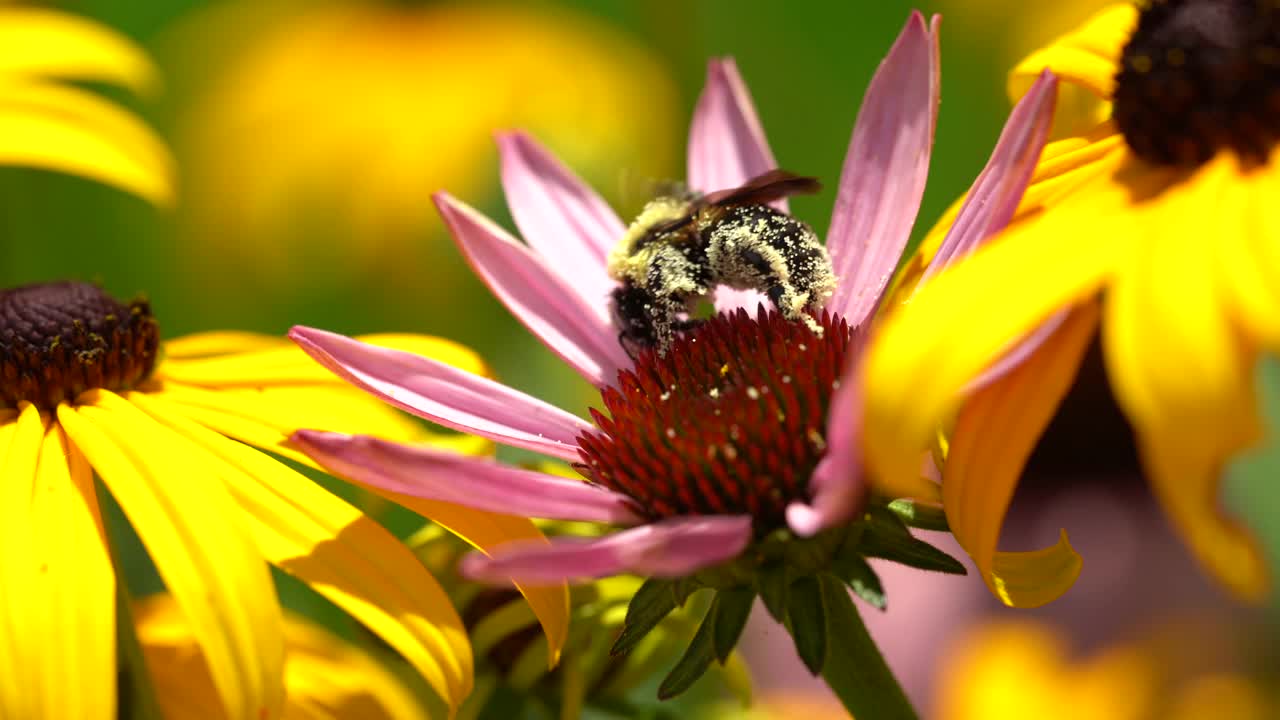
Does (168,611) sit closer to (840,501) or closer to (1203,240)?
(840,501)

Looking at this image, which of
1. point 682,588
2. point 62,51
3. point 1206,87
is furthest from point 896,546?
point 62,51

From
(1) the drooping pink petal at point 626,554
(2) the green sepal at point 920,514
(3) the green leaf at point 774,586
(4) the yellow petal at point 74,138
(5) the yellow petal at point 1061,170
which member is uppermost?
(4) the yellow petal at point 74,138

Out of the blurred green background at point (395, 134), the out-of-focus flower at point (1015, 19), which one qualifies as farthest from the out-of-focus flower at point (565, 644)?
the out-of-focus flower at point (1015, 19)

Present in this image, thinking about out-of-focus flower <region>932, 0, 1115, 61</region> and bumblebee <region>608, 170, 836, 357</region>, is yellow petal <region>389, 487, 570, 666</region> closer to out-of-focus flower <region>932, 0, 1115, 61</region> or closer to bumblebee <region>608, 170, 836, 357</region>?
bumblebee <region>608, 170, 836, 357</region>

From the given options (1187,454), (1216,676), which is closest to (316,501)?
(1187,454)

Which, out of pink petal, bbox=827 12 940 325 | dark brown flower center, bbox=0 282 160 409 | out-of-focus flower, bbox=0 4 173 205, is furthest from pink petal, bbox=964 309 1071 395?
out-of-focus flower, bbox=0 4 173 205

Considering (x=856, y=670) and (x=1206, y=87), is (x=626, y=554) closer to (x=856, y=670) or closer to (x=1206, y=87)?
(x=856, y=670)

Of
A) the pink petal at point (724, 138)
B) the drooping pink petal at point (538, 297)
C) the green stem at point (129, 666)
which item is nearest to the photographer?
the green stem at point (129, 666)

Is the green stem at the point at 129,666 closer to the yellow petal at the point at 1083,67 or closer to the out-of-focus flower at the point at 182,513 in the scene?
the out-of-focus flower at the point at 182,513
